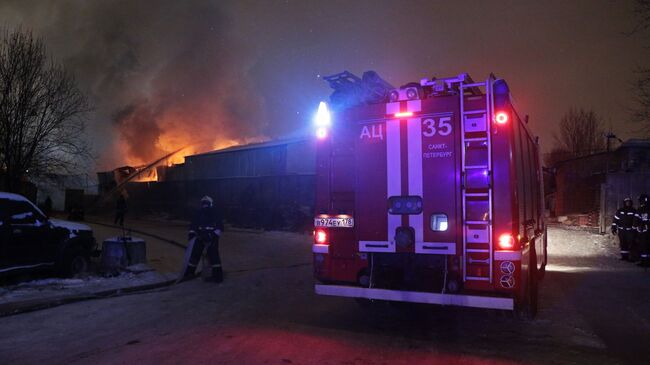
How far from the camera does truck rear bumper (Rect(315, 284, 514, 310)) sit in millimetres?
4898

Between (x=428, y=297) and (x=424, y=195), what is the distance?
1092mm

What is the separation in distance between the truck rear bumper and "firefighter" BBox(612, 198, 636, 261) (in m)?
10.1

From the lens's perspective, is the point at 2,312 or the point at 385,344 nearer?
the point at 385,344

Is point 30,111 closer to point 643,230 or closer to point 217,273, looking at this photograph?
point 217,273

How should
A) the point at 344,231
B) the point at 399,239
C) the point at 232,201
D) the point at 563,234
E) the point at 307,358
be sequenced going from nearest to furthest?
the point at 307,358 → the point at 399,239 → the point at 344,231 → the point at 563,234 → the point at 232,201

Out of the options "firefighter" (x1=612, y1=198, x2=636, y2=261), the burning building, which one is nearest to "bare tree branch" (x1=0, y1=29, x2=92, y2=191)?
the burning building

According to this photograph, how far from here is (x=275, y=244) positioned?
1670cm

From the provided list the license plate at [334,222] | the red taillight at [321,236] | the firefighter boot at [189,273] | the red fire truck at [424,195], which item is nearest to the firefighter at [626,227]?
the red fire truck at [424,195]

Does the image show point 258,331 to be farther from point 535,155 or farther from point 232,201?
point 232,201

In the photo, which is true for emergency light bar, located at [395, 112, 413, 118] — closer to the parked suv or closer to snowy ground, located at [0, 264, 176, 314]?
snowy ground, located at [0, 264, 176, 314]

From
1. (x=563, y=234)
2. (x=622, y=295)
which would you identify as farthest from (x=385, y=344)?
(x=563, y=234)

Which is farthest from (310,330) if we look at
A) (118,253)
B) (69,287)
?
(118,253)

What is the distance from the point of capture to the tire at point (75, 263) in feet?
29.2

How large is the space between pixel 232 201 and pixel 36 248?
16.9 meters
